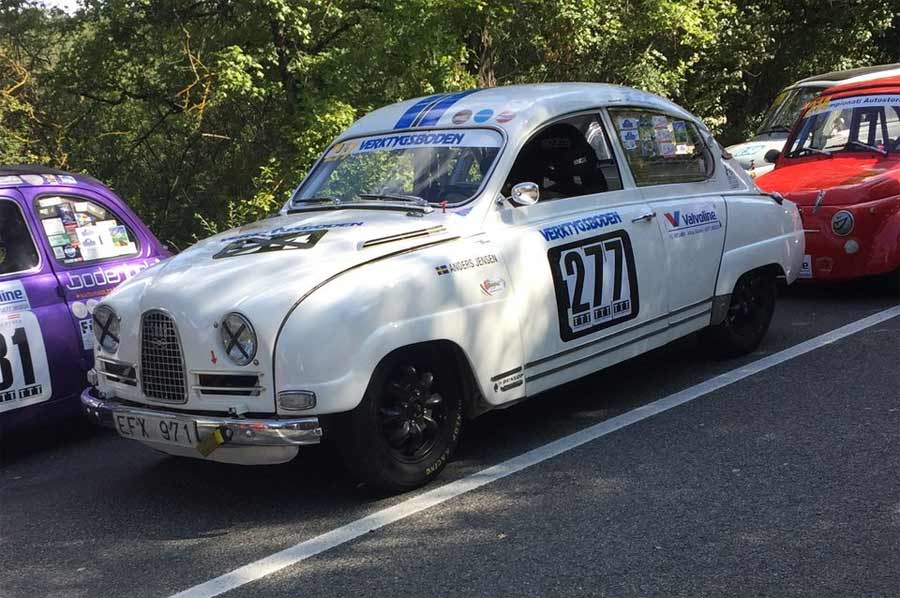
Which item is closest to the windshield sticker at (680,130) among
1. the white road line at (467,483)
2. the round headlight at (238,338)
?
the white road line at (467,483)

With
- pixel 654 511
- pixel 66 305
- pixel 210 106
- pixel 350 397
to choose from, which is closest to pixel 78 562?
pixel 350 397

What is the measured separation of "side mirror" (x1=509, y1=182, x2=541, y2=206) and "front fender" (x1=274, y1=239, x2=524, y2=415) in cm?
40

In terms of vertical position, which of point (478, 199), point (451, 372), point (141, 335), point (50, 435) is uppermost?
point (478, 199)

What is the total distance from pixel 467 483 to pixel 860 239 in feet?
16.1

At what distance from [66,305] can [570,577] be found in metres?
3.68

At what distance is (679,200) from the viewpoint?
6508 mm

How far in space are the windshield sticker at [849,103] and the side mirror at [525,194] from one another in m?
5.35

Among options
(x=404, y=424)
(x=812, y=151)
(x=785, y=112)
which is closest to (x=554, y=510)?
(x=404, y=424)

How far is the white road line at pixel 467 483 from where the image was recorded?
13.8ft

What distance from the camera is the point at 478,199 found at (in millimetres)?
5492

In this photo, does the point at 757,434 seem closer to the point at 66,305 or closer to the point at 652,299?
the point at 652,299

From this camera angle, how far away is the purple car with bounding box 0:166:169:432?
233 inches

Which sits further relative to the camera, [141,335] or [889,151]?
[889,151]

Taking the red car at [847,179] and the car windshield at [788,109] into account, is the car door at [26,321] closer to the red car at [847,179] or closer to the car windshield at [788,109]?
the red car at [847,179]
